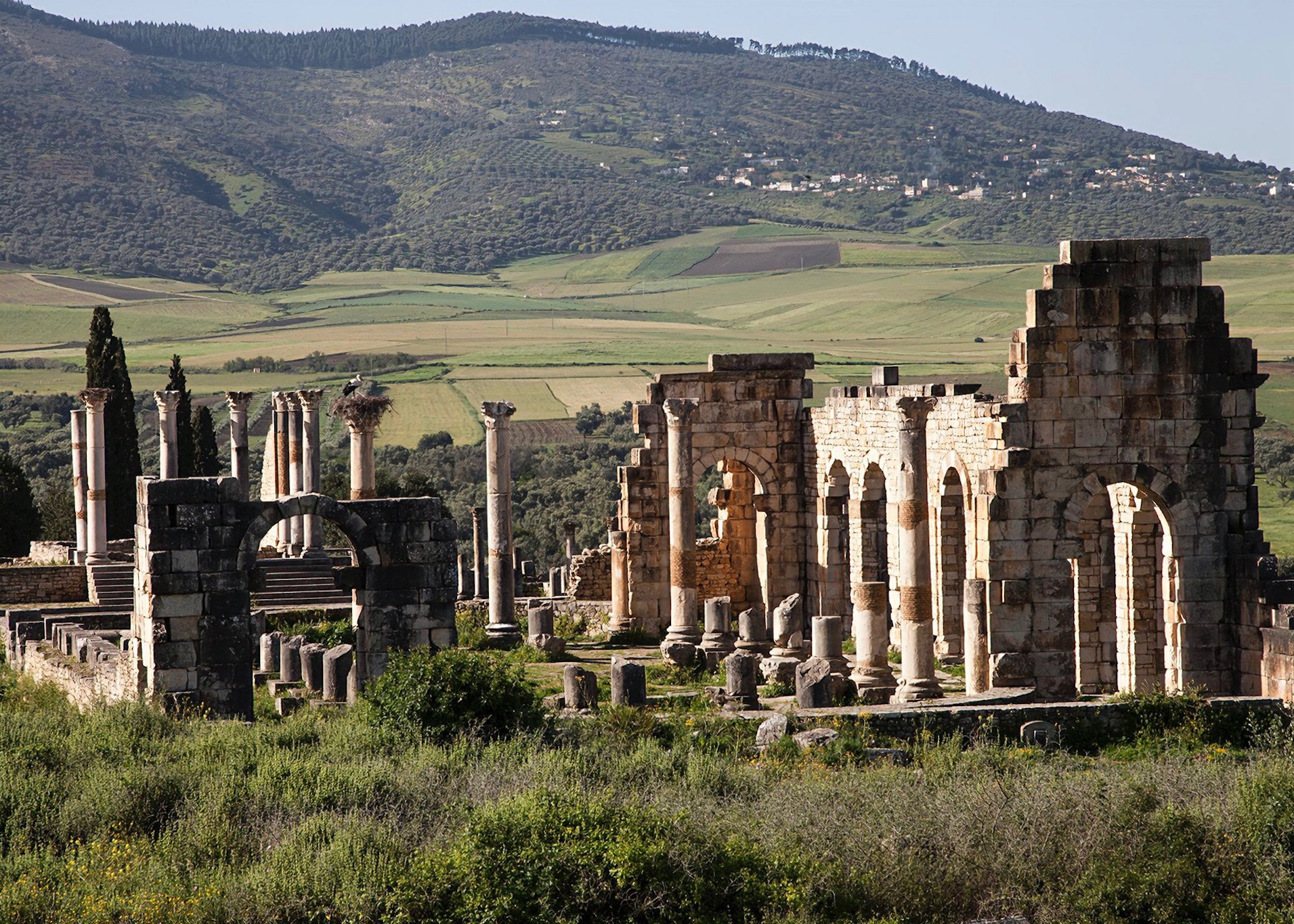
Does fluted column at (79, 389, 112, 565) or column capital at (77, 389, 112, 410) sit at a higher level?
column capital at (77, 389, 112, 410)

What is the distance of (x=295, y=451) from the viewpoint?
4266 cm

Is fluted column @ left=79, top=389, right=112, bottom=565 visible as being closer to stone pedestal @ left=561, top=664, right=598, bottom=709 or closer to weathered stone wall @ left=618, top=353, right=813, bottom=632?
weathered stone wall @ left=618, top=353, right=813, bottom=632

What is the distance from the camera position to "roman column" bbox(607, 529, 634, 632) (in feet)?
107

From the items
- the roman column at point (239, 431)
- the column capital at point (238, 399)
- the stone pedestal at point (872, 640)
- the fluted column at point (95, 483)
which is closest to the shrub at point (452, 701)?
the stone pedestal at point (872, 640)

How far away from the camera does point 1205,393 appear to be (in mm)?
23297

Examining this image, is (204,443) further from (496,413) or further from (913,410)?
(913,410)

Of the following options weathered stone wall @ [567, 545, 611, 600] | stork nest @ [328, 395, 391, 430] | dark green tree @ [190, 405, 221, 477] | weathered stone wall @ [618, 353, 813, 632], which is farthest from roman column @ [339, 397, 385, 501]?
dark green tree @ [190, 405, 221, 477]

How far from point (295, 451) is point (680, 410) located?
15.6m

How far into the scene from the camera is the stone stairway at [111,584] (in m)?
36.3

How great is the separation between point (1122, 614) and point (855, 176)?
6405 inches

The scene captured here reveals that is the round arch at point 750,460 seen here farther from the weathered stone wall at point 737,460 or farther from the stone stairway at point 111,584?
the stone stairway at point 111,584

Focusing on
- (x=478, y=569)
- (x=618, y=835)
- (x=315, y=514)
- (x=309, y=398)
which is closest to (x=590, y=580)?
(x=478, y=569)

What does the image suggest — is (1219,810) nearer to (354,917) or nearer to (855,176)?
(354,917)

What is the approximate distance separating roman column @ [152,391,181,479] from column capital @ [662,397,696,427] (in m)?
14.5
